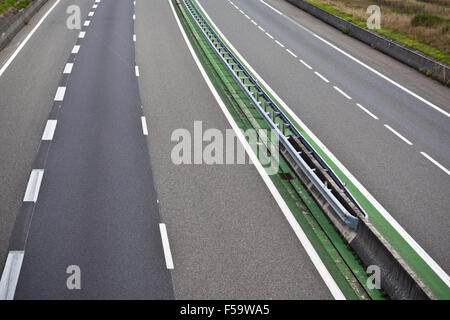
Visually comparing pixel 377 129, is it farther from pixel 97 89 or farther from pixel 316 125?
pixel 97 89

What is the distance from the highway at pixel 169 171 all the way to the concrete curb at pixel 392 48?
91cm

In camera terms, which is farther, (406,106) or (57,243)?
(406,106)

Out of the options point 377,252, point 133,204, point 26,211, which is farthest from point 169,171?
point 377,252

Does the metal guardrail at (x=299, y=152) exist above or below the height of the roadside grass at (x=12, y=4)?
below

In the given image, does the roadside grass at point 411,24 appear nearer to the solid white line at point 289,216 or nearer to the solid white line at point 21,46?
the solid white line at point 289,216

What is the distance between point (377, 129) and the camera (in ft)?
62.7

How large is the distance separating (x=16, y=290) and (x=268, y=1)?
130ft

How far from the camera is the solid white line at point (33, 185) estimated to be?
13699 millimetres

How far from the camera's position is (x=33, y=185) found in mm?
14320

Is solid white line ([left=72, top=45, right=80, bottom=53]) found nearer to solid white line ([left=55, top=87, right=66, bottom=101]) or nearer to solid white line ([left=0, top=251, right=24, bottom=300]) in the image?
solid white line ([left=55, top=87, right=66, bottom=101])

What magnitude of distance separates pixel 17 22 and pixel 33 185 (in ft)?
67.9

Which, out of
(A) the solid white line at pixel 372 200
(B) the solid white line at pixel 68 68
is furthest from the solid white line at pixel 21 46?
(A) the solid white line at pixel 372 200

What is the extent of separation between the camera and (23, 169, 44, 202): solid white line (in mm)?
13699
